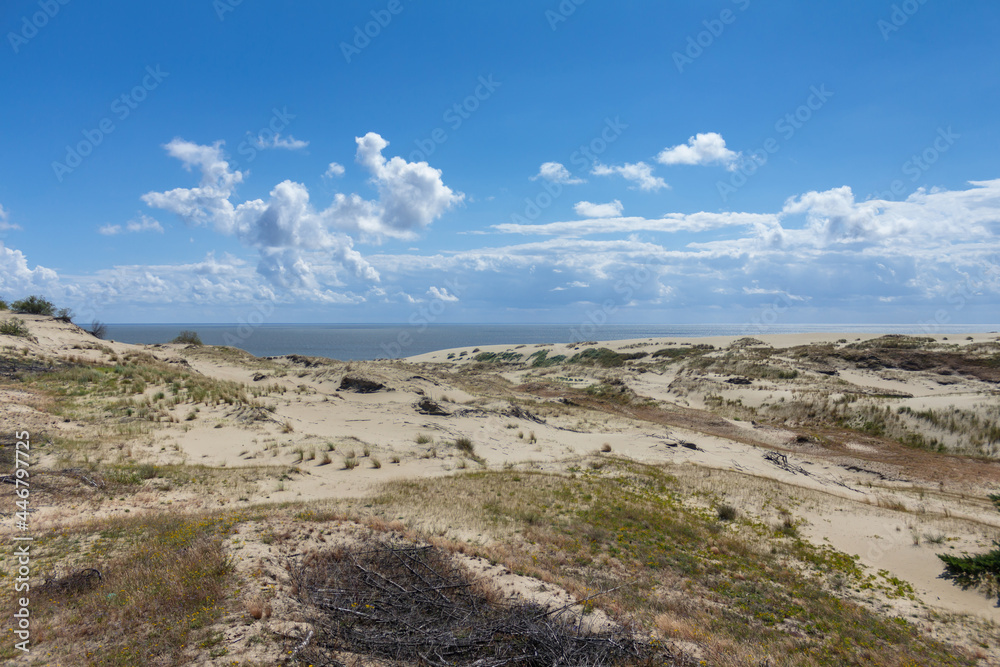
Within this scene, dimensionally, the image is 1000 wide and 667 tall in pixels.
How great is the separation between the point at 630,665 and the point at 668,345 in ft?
231

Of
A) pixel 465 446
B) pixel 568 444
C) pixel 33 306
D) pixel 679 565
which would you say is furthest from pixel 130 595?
pixel 33 306

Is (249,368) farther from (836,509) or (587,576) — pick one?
(836,509)

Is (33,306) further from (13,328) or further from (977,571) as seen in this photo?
(977,571)

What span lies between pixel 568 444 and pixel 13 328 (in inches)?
1518

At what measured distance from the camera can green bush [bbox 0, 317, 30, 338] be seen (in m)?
28.8

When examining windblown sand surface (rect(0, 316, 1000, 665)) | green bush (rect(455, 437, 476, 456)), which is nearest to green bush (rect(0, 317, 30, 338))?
windblown sand surface (rect(0, 316, 1000, 665))

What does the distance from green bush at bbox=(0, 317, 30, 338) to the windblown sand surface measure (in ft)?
5.36

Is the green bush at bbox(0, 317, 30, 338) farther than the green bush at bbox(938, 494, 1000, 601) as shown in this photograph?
Yes

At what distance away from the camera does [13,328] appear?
2950cm

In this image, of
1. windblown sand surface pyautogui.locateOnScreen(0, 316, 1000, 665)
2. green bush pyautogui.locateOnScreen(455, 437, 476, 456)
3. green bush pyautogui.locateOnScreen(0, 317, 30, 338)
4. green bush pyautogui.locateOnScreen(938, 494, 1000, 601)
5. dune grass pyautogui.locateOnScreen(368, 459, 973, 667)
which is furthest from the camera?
green bush pyautogui.locateOnScreen(0, 317, 30, 338)

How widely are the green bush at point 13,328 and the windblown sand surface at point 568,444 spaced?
5.36 ft

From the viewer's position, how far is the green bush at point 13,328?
2880 cm

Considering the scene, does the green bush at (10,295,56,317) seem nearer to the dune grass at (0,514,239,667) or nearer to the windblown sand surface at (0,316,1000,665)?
the windblown sand surface at (0,316,1000,665)

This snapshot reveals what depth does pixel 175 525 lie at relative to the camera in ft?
30.4
